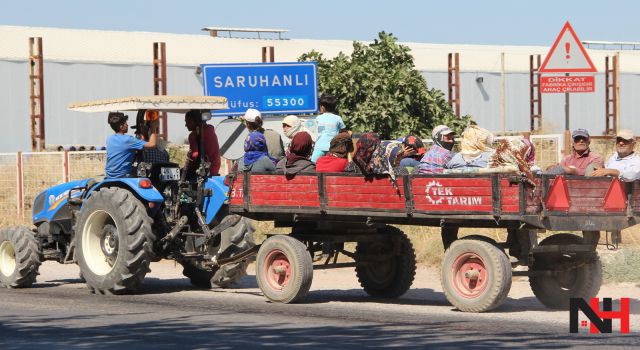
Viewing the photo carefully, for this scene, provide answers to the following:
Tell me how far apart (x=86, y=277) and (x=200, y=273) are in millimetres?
1588

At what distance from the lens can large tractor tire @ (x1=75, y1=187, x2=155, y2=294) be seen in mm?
15156

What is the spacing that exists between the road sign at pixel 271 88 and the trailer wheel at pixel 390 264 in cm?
584

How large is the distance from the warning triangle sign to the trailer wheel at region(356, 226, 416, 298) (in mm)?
3999

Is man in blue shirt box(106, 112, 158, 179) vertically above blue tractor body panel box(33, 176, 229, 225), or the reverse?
man in blue shirt box(106, 112, 158, 179)

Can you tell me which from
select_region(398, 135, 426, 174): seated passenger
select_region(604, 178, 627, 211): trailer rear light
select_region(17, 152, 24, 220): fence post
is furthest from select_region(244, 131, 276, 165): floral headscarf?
select_region(17, 152, 24, 220): fence post

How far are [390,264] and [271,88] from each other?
6318mm

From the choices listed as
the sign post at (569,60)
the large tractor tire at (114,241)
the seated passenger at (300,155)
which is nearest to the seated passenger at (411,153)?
the seated passenger at (300,155)

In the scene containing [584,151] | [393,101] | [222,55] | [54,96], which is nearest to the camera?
[584,151]

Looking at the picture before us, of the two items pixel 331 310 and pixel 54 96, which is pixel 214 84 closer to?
pixel 331 310

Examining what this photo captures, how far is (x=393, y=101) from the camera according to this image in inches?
1005

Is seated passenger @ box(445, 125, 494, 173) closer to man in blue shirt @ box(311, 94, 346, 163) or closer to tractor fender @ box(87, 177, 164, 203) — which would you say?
man in blue shirt @ box(311, 94, 346, 163)

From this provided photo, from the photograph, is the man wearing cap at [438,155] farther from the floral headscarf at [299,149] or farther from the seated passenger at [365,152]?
the floral headscarf at [299,149]

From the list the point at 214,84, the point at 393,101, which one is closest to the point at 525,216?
the point at 214,84

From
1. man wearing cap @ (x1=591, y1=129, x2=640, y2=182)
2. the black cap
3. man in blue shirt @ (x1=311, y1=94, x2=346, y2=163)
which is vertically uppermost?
the black cap
